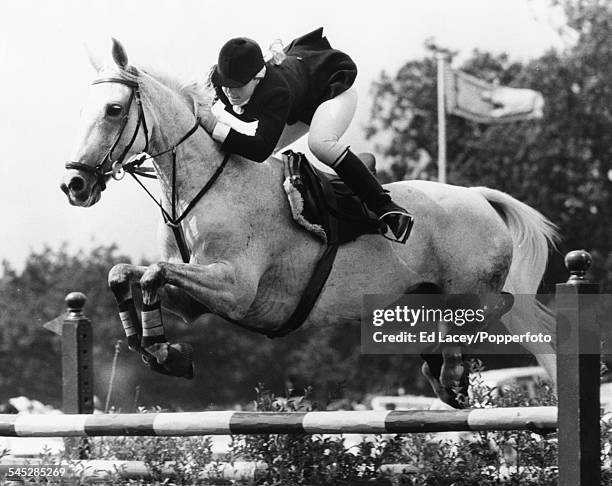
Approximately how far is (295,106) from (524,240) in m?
1.53

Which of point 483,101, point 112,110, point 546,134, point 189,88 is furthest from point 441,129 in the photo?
point 546,134

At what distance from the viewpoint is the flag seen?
14500mm

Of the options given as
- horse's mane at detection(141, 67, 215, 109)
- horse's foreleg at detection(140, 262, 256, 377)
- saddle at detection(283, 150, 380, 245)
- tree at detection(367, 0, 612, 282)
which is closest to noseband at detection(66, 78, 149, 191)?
Result: horse's mane at detection(141, 67, 215, 109)

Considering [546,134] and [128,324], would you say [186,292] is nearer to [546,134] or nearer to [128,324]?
[128,324]

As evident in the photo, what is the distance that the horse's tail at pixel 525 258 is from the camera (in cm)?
521

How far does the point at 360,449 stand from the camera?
4.18m

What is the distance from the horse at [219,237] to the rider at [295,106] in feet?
0.50

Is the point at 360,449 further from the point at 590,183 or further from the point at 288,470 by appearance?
the point at 590,183

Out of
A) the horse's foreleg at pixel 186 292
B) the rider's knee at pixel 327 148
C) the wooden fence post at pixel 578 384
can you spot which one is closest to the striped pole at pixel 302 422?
the wooden fence post at pixel 578 384

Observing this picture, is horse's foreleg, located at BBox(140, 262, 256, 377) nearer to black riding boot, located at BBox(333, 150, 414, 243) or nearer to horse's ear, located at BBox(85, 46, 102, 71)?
black riding boot, located at BBox(333, 150, 414, 243)

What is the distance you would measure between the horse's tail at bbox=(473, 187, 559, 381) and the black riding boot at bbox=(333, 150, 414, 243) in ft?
3.10

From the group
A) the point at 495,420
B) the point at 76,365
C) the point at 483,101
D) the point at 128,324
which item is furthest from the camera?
the point at 483,101

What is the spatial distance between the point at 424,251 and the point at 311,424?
3.91ft

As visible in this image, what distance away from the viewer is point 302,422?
3.81m
